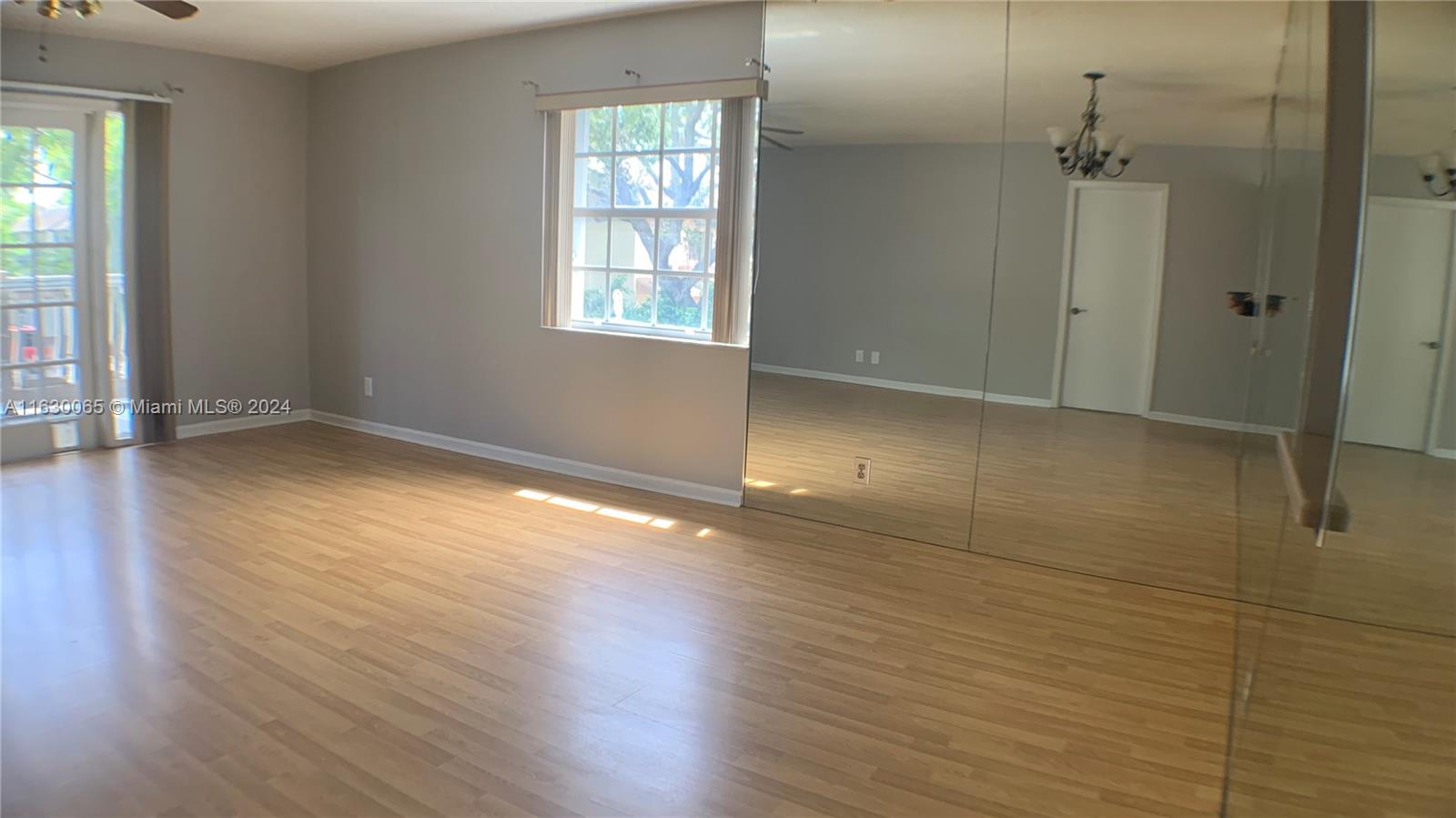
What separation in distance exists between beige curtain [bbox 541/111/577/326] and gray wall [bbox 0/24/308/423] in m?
2.38

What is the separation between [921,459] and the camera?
169 inches

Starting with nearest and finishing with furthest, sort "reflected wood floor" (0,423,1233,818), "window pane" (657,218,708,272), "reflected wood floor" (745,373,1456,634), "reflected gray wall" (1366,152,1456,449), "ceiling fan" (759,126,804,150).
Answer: "reflected gray wall" (1366,152,1456,449) < "reflected wood floor" (0,423,1233,818) < "reflected wood floor" (745,373,1456,634) < "ceiling fan" (759,126,804,150) < "window pane" (657,218,708,272)

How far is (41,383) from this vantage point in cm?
534

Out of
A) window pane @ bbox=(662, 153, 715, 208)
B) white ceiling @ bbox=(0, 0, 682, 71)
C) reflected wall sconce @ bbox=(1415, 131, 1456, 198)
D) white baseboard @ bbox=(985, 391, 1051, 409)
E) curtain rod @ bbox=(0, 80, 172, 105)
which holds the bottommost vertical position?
white baseboard @ bbox=(985, 391, 1051, 409)

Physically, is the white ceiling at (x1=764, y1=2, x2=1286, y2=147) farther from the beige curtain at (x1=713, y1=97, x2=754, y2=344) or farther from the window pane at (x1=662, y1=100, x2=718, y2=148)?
the window pane at (x1=662, y1=100, x2=718, y2=148)

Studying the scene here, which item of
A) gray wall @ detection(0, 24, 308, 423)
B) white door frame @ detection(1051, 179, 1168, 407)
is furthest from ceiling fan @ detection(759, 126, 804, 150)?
gray wall @ detection(0, 24, 308, 423)

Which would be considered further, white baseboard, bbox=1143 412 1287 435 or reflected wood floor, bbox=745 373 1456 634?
white baseboard, bbox=1143 412 1287 435

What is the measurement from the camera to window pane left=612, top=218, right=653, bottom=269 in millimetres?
5082

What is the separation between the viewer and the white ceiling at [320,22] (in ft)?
15.1

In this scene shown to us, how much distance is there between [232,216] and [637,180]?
9.99 ft

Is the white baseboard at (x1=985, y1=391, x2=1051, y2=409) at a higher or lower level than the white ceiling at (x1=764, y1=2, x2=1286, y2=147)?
lower

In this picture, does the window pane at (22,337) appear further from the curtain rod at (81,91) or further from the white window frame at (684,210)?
the white window frame at (684,210)

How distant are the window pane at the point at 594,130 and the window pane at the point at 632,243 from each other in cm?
45

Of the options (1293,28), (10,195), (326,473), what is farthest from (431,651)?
(10,195)
